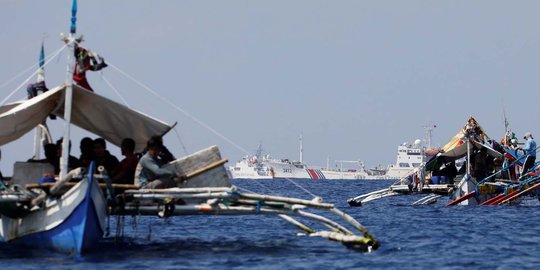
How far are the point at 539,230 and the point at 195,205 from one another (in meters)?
12.4

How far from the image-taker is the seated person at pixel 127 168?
22.7 meters

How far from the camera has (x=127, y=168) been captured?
897 inches

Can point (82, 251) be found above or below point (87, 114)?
below

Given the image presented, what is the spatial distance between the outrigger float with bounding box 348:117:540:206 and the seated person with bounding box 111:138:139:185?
1941 cm

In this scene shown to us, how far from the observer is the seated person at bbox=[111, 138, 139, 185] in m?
22.7

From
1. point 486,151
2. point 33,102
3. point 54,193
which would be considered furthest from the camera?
point 486,151

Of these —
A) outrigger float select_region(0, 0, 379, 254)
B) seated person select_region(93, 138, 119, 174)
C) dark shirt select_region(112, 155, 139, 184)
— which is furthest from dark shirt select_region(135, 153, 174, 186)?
seated person select_region(93, 138, 119, 174)

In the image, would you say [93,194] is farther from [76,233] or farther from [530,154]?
[530,154]

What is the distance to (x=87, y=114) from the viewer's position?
23469mm

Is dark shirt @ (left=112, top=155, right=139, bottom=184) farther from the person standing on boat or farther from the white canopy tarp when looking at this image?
the person standing on boat

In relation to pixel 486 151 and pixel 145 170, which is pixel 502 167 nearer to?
pixel 486 151

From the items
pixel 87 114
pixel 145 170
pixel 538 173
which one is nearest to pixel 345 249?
pixel 145 170

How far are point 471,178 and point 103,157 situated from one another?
19.9 m

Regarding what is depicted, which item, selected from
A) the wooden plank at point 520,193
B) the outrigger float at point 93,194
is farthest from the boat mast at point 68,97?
the wooden plank at point 520,193
